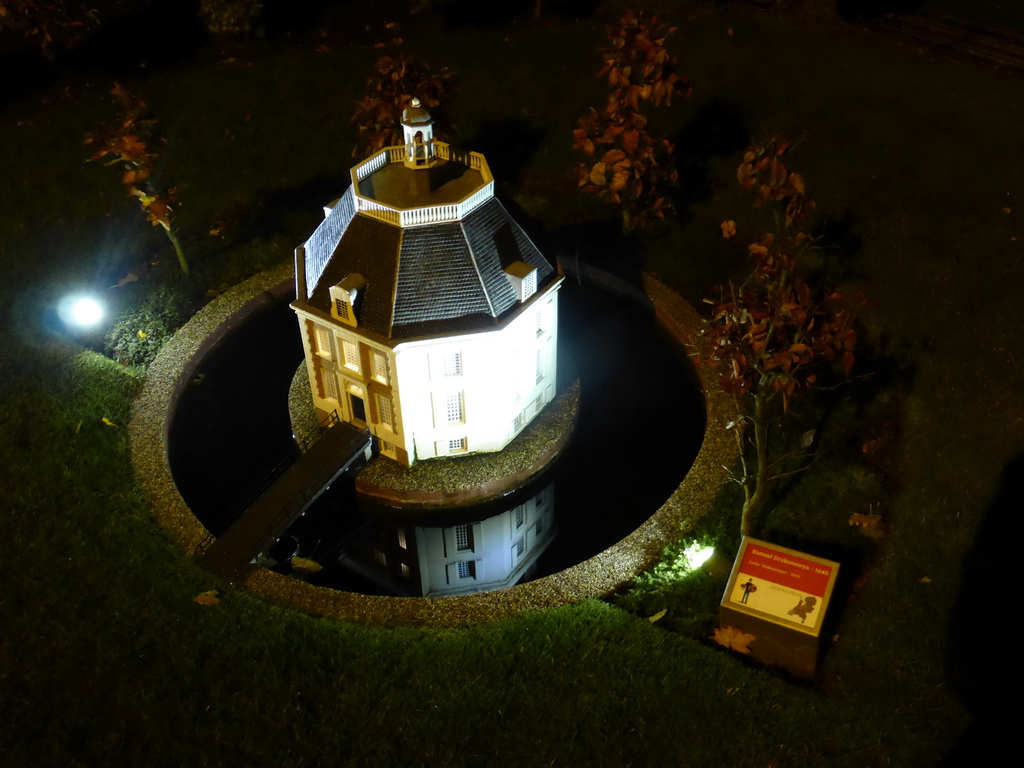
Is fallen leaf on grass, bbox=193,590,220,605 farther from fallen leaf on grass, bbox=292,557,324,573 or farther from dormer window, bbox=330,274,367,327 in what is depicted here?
dormer window, bbox=330,274,367,327

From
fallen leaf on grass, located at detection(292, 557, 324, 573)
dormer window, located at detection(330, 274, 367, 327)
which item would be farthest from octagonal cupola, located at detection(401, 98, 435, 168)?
fallen leaf on grass, located at detection(292, 557, 324, 573)

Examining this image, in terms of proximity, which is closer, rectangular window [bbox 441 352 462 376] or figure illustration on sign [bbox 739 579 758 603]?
figure illustration on sign [bbox 739 579 758 603]

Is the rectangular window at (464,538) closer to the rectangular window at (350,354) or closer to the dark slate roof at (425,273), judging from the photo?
the rectangular window at (350,354)

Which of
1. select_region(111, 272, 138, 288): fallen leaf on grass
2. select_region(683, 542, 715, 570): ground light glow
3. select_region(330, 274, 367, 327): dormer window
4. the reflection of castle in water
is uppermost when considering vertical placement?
select_region(330, 274, 367, 327): dormer window

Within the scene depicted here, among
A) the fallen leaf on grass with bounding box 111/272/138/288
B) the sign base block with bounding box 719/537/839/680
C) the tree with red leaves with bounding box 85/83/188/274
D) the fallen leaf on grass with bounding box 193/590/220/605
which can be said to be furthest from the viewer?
the fallen leaf on grass with bounding box 111/272/138/288

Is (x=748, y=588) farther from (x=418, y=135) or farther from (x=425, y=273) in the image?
(x=418, y=135)

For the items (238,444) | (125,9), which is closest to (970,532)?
(238,444)

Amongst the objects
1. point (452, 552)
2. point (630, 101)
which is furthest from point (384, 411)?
point (630, 101)

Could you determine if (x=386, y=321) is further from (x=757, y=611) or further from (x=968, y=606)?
(x=968, y=606)
